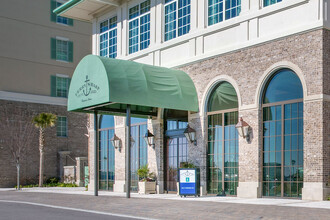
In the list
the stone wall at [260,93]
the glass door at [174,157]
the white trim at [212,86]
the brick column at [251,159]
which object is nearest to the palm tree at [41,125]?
the stone wall at [260,93]

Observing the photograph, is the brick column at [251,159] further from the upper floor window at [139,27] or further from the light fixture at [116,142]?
the light fixture at [116,142]

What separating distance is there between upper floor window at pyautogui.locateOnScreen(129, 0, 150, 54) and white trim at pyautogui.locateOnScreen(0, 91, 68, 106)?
13.0m

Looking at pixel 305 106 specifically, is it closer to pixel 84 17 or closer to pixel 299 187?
pixel 299 187

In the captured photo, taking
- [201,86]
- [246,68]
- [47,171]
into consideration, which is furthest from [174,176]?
[47,171]

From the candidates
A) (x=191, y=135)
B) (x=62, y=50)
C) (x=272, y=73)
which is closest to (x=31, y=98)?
(x=62, y=50)

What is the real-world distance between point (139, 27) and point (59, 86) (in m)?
14.5

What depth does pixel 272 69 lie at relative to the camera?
58.3ft

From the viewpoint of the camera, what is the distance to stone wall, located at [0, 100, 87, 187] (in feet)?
115

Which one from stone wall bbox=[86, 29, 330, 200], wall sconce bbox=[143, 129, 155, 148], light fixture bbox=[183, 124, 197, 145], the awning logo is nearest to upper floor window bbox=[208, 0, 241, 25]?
stone wall bbox=[86, 29, 330, 200]

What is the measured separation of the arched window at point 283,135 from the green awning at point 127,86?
4.17m

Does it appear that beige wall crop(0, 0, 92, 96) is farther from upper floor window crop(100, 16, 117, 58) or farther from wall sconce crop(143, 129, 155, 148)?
wall sconce crop(143, 129, 155, 148)

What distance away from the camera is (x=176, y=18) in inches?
894

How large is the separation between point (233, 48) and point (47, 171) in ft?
72.7

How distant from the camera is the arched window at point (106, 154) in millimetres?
26797
